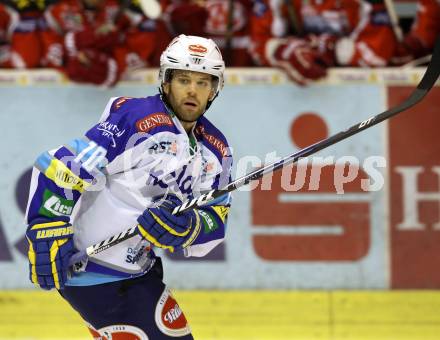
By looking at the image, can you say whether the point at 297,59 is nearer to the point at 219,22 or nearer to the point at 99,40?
the point at 219,22

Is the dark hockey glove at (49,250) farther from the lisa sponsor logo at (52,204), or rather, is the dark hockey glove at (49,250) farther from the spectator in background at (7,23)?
the spectator in background at (7,23)

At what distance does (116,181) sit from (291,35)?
98.8 inches

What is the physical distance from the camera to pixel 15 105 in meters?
5.42

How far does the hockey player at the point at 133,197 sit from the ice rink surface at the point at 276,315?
159 centimetres

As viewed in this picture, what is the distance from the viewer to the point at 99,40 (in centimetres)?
552

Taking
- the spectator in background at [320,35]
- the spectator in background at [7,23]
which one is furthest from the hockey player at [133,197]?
the spectator in background at [7,23]

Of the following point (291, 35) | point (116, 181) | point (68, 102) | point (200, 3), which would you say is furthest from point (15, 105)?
point (116, 181)

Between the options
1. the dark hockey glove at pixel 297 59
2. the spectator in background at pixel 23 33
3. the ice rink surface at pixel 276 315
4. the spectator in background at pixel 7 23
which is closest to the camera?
the ice rink surface at pixel 276 315

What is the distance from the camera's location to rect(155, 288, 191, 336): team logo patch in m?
3.51

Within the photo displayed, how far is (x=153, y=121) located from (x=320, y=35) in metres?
2.42

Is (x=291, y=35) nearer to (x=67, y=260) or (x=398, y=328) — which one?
(x=398, y=328)

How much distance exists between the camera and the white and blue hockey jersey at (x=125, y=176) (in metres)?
3.38

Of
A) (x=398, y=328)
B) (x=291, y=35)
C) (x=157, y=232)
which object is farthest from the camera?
(x=291, y=35)

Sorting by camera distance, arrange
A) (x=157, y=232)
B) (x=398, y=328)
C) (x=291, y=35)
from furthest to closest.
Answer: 1. (x=291, y=35)
2. (x=398, y=328)
3. (x=157, y=232)
